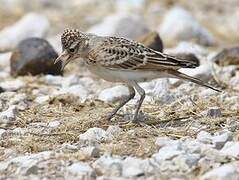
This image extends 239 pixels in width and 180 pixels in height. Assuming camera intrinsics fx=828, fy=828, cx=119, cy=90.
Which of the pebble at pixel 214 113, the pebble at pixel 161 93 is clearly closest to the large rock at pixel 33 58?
the pebble at pixel 161 93

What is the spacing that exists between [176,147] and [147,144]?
1.52 feet

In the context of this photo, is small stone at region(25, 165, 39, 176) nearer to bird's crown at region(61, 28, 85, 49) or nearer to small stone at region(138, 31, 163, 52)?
bird's crown at region(61, 28, 85, 49)

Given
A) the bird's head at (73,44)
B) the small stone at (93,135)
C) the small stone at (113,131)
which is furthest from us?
the bird's head at (73,44)

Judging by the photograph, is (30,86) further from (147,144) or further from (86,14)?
(86,14)

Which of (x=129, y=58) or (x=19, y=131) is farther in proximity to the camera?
(x=129, y=58)

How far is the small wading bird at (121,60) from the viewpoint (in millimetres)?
8250

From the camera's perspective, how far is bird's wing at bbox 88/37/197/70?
8258 mm

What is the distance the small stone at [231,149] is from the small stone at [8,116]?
263 centimetres

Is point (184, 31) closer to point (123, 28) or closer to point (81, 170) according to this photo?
point (123, 28)

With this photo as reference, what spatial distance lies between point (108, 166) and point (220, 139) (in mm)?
1112

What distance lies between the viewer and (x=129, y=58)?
834cm

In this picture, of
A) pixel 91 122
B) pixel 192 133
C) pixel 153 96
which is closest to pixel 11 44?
pixel 153 96

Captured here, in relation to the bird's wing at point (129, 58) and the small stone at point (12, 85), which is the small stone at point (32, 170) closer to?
the bird's wing at point (129, 58)

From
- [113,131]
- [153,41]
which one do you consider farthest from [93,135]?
[153,41]
